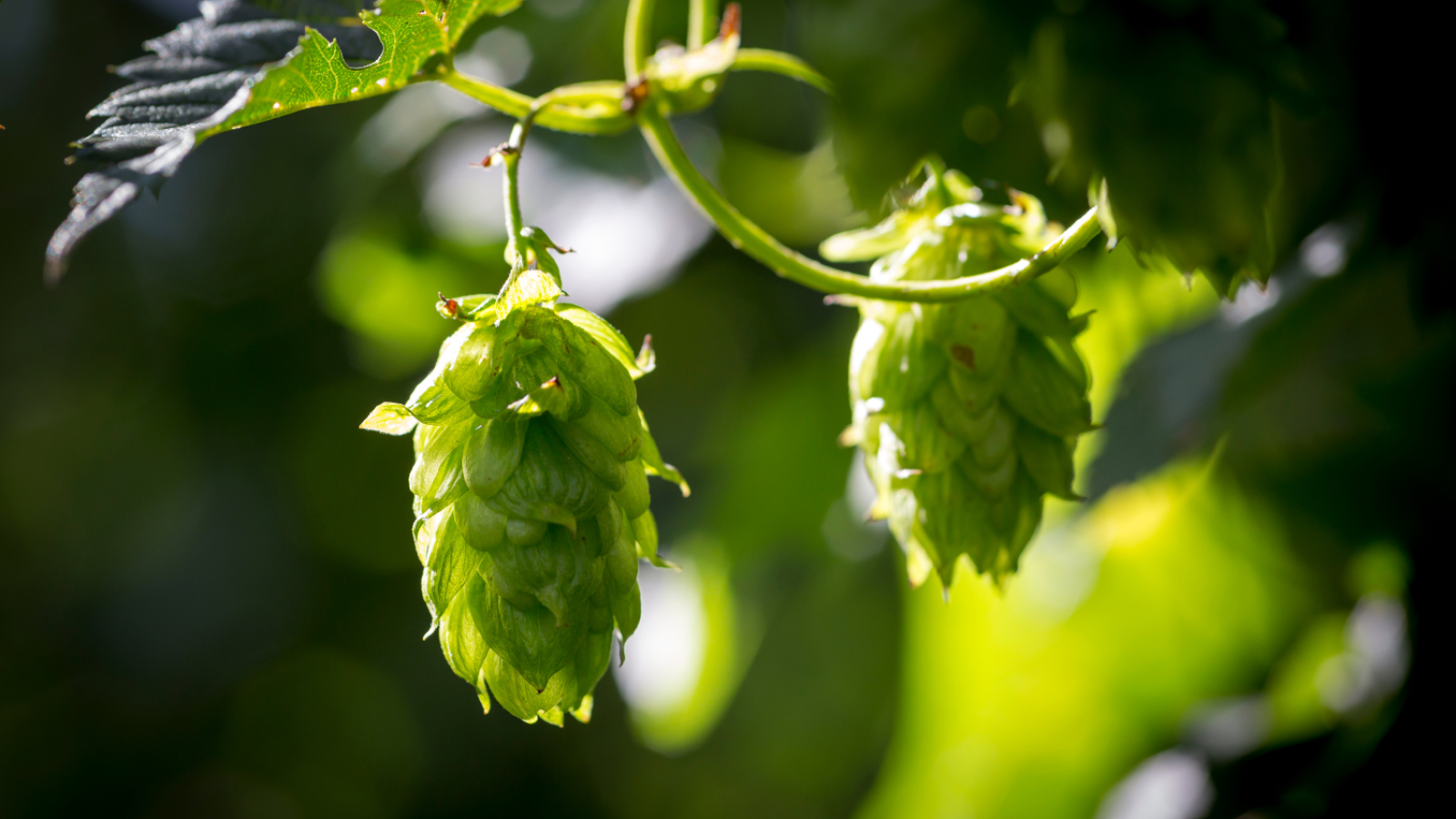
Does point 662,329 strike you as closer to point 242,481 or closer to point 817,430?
point 817,430

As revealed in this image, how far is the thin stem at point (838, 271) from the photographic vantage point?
1.55ft

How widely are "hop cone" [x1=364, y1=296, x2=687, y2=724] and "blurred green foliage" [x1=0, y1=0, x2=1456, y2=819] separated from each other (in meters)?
0.17

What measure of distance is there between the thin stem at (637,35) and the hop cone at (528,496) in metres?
0.18

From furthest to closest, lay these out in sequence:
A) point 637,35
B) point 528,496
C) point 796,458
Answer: point 796,458, point 637,35, point 528,496

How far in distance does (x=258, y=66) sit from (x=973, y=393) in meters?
0.41

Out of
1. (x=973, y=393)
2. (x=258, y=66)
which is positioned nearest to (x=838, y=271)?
(x=973, y=393)

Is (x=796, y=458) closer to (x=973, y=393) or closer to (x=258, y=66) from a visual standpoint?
(x=973, y=393)

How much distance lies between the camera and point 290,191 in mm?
2279

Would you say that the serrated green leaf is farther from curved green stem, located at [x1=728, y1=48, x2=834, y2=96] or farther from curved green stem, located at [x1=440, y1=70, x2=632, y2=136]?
curved green stem, located at [x1=728, y1=48, x2=834, y2=96]

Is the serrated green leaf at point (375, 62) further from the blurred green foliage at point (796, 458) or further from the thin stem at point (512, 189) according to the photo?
the blurred green foliage at point (796, 458)

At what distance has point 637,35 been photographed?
587 millimetres

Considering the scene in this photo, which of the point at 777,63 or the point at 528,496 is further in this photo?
the point at 777,63

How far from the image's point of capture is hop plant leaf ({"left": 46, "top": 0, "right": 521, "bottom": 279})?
1.36 feet

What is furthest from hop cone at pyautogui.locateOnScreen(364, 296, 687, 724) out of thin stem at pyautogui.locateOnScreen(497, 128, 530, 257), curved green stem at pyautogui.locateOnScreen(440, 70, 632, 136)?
curved green stem at pyautogui.locateOnScreen(440, 70, 632, 136)
